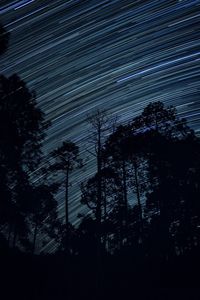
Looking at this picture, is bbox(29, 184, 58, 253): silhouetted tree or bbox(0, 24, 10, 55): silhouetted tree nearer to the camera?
bbox(0, 24, 10, 55): silhouetted tree

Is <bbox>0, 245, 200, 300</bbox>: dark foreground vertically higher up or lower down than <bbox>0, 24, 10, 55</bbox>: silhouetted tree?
lower down

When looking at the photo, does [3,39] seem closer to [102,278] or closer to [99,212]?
[99,212]

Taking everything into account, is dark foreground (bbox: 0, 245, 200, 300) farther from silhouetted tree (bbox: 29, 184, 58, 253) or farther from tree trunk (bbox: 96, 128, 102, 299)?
silhouetted tree (bbox: 29, 184, 58, 253)

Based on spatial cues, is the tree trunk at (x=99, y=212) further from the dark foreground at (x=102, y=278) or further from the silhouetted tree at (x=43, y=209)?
the silhouetted tree at (x=43, y=209)

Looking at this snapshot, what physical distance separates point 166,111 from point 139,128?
230cm

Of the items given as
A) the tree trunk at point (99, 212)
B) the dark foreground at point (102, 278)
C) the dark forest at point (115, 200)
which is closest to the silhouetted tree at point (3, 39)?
the dark forest at point (115, 200)

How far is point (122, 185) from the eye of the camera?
850 inches

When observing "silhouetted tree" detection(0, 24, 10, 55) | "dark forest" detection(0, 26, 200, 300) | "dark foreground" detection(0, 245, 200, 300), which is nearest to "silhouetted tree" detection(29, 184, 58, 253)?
"dark forest" detection(0, 26, 200, 300)

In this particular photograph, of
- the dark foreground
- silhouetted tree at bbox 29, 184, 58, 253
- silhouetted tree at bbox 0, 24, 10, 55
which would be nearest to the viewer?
the dark foreground

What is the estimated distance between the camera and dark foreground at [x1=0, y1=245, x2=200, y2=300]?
12445mm

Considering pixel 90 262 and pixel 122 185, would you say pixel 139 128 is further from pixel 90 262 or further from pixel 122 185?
pixel 90 262

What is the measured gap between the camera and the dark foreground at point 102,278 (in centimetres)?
1245

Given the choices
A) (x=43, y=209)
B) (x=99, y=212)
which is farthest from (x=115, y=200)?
(x=43, y=209)

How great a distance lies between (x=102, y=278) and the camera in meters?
14.6
